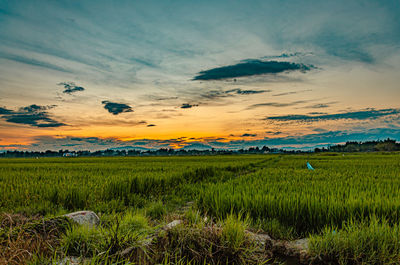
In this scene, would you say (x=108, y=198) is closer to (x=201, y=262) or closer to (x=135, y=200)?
(x=135, y=200)

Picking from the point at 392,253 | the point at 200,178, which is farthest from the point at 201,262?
the point at 200,178

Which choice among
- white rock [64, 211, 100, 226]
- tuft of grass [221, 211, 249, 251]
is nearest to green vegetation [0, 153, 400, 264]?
tuft of grass [221, 211, 249, 251]

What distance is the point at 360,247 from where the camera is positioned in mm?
3100

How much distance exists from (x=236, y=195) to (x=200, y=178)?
27.3ft

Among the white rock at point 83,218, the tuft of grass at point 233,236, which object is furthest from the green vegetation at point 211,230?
the white rock at point 83,218

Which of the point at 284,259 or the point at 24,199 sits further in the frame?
the point at 24,199

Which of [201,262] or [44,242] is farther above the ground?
[44,242]

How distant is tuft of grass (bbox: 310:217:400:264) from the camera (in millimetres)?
2951

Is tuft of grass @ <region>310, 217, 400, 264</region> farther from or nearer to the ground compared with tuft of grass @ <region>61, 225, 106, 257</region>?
nearer to the ground

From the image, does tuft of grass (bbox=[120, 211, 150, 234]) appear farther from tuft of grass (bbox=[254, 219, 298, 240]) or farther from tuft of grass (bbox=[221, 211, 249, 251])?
tuft of grass (bbox=[254, 219, 298, 240])

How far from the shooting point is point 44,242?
3.21 m

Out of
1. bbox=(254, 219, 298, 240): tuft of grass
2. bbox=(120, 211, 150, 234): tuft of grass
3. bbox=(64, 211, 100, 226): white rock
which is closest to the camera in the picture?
bbox=(120, 211, 150, 234): tuft of grass

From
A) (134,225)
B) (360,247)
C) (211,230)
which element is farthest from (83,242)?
(360,247)

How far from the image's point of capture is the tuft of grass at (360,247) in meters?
2.95
